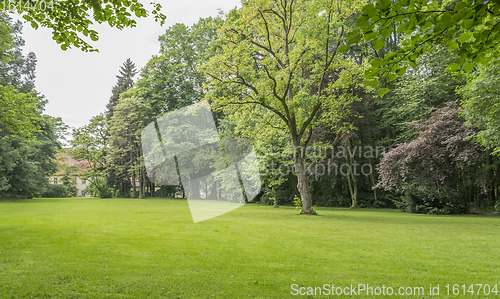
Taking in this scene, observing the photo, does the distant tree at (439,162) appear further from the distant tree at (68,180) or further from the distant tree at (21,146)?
the distant tree at (68,180)

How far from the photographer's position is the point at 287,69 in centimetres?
1463

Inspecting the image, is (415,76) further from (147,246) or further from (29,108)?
(29,108)

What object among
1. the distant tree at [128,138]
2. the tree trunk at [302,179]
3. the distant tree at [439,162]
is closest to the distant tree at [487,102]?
the distant tree at [439,162]

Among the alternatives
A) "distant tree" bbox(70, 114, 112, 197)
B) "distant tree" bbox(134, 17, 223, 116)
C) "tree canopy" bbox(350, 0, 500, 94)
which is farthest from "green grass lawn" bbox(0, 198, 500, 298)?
"distant tree" bbox(70, 114, 112, 197)

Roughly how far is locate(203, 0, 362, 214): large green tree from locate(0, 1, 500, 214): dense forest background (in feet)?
0.23

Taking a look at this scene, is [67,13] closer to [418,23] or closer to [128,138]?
[418,23]

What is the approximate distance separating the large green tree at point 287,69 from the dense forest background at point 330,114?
0.23 feet

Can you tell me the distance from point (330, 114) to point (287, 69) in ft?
11.1

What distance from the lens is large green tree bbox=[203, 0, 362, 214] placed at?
1411cm

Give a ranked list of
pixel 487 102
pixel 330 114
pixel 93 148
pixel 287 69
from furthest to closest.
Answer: pixel 93 148 → pixel 330 114 → pixel 287 69 → pixel 487 102

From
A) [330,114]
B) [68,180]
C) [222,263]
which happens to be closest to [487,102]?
[330,114]

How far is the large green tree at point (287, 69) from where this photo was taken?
14.1 m

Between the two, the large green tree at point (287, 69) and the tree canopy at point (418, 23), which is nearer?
the tree canopy at point (418, 23)

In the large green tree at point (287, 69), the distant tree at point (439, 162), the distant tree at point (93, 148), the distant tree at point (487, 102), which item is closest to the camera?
the distant tree at point (487, 102)
